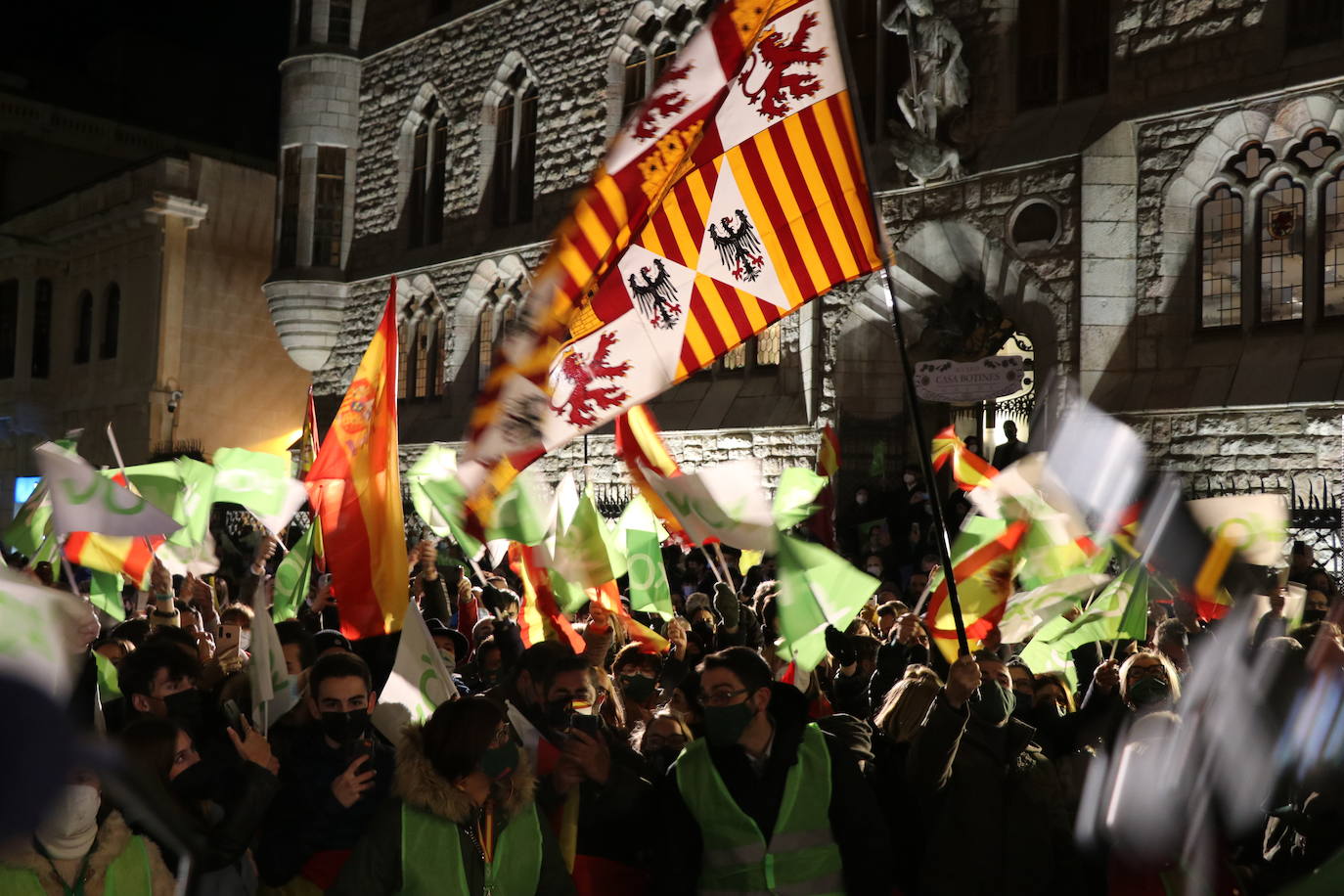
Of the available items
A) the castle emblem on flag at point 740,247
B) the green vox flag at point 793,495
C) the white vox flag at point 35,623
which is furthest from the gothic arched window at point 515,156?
the white vox flag at point 35,623

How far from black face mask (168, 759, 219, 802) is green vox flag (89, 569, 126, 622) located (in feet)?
19.3

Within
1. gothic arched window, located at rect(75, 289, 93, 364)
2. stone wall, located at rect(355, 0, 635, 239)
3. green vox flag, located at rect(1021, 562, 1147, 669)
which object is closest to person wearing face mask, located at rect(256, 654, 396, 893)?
green vox flag, located at rect(1021, 562, 1147, 669)

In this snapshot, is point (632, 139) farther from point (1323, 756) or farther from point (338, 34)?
point (338, 34)

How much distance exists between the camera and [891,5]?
48.8 ft

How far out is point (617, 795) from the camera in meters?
3.69

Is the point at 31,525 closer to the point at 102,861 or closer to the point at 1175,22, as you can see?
the point at 102,861

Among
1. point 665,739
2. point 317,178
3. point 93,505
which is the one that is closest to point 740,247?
point 665,739

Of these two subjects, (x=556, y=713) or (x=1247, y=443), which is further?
(x=1247, y=443)

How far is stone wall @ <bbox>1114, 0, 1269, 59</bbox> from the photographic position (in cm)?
1176

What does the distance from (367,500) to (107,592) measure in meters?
3.30

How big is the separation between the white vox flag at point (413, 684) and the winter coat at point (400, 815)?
46.7 inches

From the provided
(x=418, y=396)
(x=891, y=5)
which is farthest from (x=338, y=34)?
(x=891, y=5)

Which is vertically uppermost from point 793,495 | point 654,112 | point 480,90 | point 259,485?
point 480,90

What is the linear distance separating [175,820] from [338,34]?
22601mm
